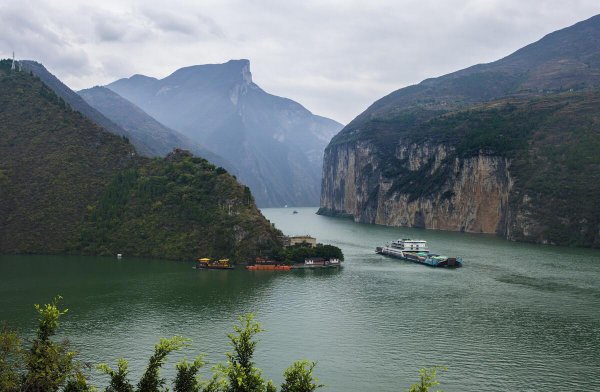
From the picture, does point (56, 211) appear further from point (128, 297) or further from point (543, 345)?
point (543, 345)

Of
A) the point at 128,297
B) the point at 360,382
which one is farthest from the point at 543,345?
the point at 128,297

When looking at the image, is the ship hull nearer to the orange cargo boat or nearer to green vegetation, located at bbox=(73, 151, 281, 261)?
green vegetation, located at bbox=(73, 151, 281, 261)

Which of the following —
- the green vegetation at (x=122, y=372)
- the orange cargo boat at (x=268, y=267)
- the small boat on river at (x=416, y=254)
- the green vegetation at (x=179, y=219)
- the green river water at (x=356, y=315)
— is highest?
the green vegetation at (x=179, y=219)

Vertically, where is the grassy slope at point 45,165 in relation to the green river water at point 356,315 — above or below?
above

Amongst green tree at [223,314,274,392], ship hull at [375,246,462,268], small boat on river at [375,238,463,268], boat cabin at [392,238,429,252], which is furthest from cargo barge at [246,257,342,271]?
green tree at [223,314,274,392]

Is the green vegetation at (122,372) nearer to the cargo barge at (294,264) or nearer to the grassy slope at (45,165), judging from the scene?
the cargo barge at (294,264)

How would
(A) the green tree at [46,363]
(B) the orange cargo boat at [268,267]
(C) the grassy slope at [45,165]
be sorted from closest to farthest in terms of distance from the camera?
(A) the green tree at [46,363]
(B) the orange cargo boat at [268,267]
(C) the grassy slope at [45,165]

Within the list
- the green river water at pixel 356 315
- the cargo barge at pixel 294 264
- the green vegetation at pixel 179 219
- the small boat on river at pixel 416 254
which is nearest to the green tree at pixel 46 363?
the green river water at pixel 356 315
